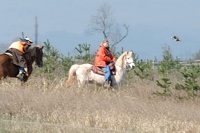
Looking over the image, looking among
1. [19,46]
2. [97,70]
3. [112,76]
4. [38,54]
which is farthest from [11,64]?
[112,76]

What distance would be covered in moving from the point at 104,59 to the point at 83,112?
305 inches

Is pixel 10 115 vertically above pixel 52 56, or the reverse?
pixel 52 56

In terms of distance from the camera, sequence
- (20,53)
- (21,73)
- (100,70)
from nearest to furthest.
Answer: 1. (20,53)
2. (21,73)
3. (100,70)

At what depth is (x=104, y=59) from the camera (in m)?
24.0

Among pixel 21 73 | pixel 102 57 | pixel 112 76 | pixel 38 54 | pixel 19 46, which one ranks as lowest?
pixel 112 76

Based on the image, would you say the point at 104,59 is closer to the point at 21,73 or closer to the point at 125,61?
the point at 125,61

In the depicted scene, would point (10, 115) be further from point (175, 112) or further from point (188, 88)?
point (188, 88)

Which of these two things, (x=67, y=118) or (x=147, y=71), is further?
(x=147, y=71)

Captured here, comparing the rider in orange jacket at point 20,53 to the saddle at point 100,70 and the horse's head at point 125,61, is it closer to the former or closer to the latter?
the saddle at point 100,70

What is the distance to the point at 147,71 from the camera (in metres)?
32.4

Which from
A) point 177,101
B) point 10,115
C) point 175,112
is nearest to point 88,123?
point 10,115

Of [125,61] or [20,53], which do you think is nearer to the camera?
[20,53]

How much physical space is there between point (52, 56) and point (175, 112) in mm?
17337

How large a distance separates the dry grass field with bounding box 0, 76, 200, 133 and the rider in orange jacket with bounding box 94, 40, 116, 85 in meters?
3.79
